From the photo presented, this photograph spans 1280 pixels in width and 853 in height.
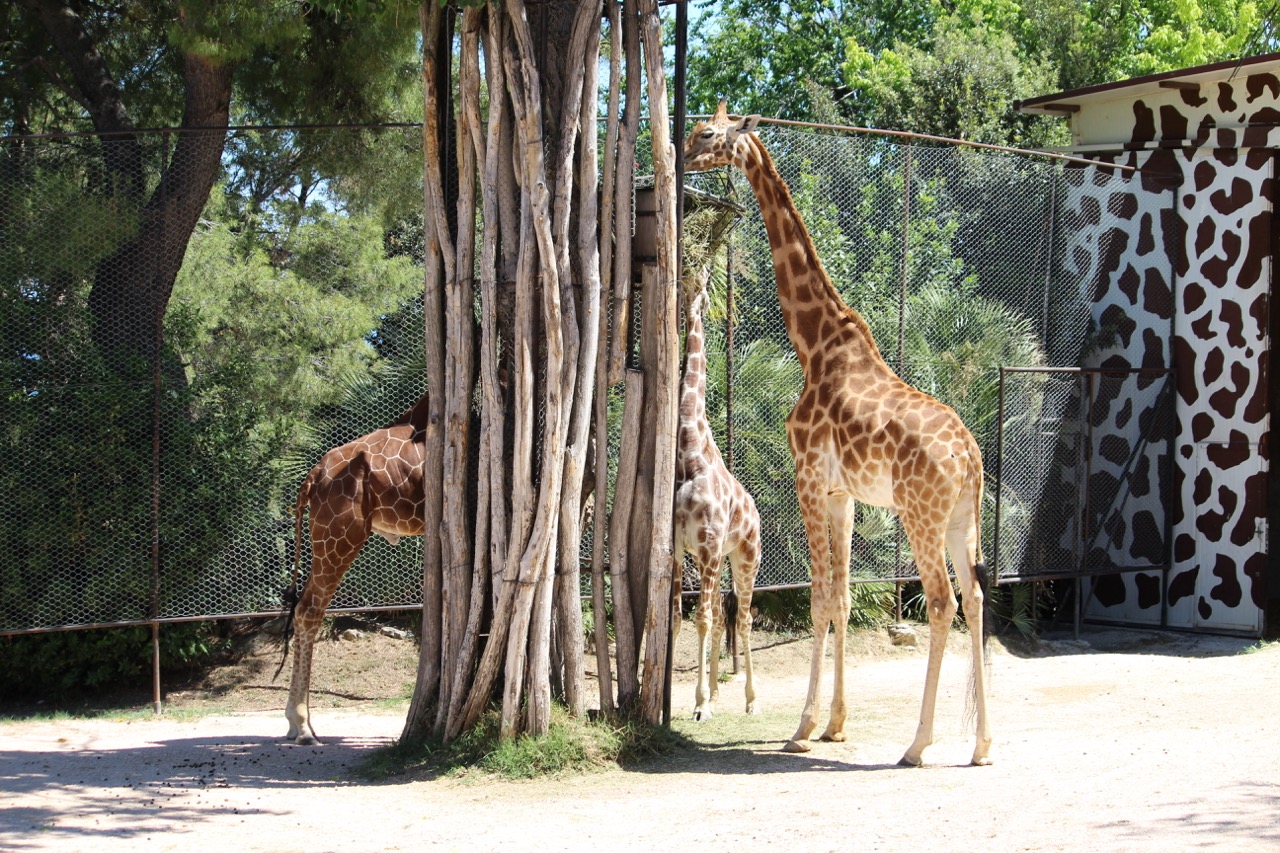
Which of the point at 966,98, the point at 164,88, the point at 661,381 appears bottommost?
the point at 661,381

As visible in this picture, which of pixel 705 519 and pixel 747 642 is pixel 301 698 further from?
pixel 747 642

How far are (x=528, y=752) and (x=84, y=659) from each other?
4.10 meters

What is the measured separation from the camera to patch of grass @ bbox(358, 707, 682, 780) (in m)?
6.17

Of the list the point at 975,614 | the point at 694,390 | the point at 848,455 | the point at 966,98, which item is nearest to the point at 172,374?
the point at 694,390

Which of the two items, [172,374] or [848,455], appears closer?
[848,455]

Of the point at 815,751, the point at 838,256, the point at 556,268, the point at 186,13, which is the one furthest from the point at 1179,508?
the point at 186,13

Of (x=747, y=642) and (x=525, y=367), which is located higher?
(x=525, y=367)

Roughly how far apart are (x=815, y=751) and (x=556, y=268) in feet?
9.40

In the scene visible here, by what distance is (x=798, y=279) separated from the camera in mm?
7254

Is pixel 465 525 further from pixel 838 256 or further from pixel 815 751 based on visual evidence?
pixel 838 256

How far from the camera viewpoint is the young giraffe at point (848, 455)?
21.2ft

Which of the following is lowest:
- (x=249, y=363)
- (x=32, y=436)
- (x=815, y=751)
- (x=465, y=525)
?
(x=815, y=751)

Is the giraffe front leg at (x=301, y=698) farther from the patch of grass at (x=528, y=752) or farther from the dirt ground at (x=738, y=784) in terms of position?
the patch of grass at (x=528, y=752)

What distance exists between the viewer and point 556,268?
6398 mm
